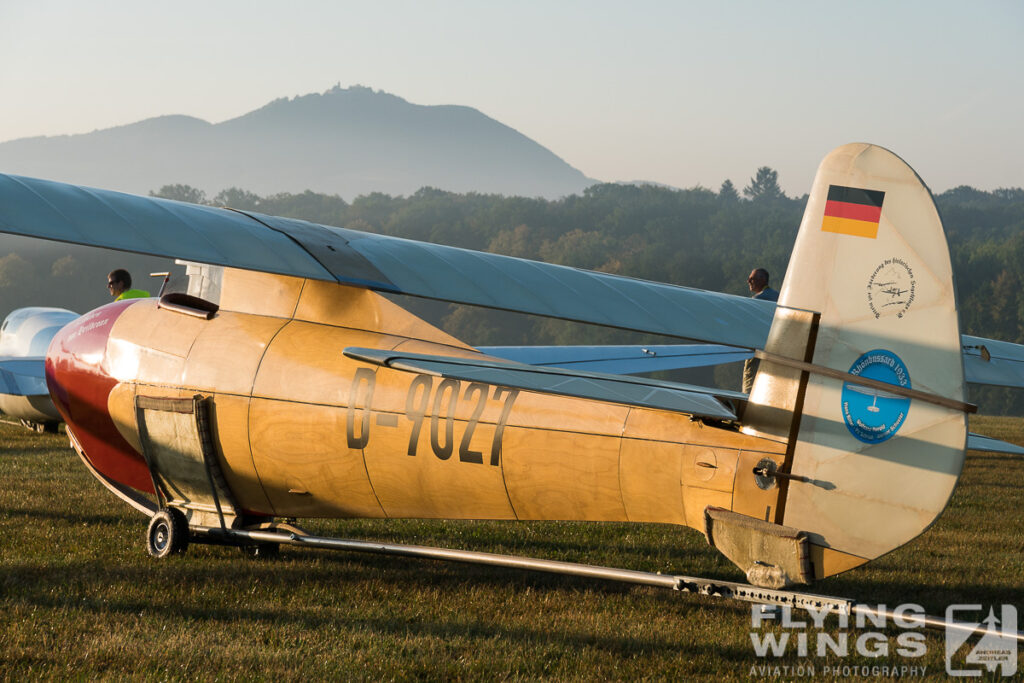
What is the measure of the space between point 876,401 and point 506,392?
216cm

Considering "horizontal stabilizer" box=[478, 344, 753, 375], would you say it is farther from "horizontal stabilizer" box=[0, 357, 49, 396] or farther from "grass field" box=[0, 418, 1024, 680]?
"horizontal stabilizer" box=[0, 357, 49, 396]

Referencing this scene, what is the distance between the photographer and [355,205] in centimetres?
12744

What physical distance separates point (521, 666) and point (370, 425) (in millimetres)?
1894

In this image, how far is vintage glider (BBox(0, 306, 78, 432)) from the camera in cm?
1486

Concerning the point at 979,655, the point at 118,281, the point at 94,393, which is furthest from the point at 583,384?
the point at 118,281

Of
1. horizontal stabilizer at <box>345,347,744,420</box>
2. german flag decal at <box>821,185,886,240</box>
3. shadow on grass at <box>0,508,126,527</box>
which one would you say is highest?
german flag decal at <box>821,185,886,240</box>

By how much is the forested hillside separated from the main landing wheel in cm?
5666

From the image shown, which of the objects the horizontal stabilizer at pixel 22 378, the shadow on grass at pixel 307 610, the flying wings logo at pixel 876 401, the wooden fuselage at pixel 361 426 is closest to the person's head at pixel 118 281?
the horizontal stabilizer at pixel 22 378

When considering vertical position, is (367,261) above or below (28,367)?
above

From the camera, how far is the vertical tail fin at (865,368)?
179 inches

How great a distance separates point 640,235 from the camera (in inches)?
3797

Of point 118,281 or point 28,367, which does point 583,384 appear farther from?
point 28,367

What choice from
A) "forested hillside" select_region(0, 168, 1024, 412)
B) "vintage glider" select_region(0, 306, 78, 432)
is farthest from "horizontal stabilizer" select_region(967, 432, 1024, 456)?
"forested hillside" select_region(0, 168, 1024, 412)

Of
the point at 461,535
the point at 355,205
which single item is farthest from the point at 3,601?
the point at 355,205
